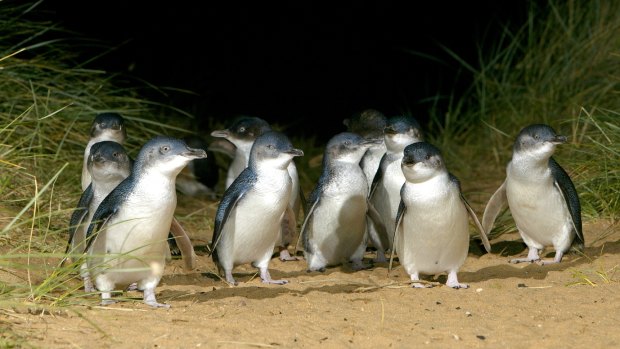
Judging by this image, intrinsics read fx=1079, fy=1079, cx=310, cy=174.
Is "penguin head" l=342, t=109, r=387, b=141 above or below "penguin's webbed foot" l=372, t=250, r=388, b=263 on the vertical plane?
above

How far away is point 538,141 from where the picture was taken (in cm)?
655

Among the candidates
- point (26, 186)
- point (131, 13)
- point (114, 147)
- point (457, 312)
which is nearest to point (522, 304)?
point (457, 312)

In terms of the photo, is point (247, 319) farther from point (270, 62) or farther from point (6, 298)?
point (270, 62)

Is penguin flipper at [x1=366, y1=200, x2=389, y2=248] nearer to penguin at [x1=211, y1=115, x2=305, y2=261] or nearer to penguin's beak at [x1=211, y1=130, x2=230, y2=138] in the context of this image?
penguin at [x1=211, y1=115, x2=305, y2=261]

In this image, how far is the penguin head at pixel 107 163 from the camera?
6.25 m

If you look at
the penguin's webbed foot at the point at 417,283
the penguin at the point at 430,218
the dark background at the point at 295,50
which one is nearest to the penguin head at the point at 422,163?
the penguin at the point at 430,218

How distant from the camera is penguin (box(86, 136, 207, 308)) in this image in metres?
5.39

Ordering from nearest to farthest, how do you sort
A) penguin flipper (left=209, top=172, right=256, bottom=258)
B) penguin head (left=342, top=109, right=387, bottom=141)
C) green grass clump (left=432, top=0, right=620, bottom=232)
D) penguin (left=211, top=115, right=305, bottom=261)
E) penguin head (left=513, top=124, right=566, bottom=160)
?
penguin flipper (left=209, top=172, right=256, bottom=258)
penguin head (left=513, top=124, right=566, bottom=160)
penguin (left=211, top=115, right=305, bottom=261)
penguin head (left=342, top=109, right=387, bottom=141)
green grass clump (left=432, top=0, right=620, bottom=232)

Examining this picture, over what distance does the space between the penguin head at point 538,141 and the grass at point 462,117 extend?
793 millimetres

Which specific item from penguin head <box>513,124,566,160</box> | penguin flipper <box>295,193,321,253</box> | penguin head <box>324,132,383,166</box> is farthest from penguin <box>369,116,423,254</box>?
penguin head <box>513,124,566,160</box>

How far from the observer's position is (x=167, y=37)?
1358 centimetres

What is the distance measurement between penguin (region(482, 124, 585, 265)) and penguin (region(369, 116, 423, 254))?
0.71 metres

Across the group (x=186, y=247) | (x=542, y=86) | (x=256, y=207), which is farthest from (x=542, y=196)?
(x=542, y=86)

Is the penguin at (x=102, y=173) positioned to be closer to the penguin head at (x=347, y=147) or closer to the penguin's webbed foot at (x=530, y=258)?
the penguin head at (x=347, y=147)
